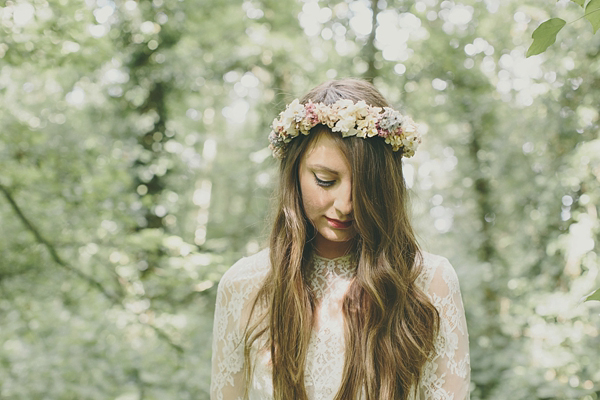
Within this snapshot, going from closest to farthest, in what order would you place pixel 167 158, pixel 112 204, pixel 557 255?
pixel 112 204, pixel 557 255, pixel 167 158

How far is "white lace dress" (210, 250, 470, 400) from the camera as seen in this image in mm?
1581

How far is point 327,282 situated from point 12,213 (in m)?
2.84

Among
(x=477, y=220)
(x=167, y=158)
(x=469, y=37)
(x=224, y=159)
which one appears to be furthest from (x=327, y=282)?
(x=224, y=159)

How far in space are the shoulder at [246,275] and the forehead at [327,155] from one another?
0.45 meters

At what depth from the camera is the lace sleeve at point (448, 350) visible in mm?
1558

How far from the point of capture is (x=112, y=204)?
4.04 metres

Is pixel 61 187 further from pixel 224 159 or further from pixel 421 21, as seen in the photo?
pixel 224 159

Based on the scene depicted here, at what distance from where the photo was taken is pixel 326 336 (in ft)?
5.50

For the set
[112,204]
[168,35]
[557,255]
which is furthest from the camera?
[168,35]

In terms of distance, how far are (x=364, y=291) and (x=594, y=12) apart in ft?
3.56

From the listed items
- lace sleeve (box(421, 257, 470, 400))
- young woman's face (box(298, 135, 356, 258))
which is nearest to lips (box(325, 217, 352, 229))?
young woman's face (box(298, 135, 356, 258))

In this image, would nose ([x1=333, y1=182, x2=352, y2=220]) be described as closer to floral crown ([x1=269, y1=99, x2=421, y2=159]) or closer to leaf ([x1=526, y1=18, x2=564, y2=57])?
floral crown ([x1=269, y1=99, x2=421, y2=159])

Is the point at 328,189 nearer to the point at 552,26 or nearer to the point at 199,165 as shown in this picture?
the point at 552,26

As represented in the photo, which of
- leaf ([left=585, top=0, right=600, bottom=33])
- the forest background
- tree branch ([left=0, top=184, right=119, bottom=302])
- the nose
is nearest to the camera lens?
leaf ([left=585, top=0, right=600, bottom=33])
